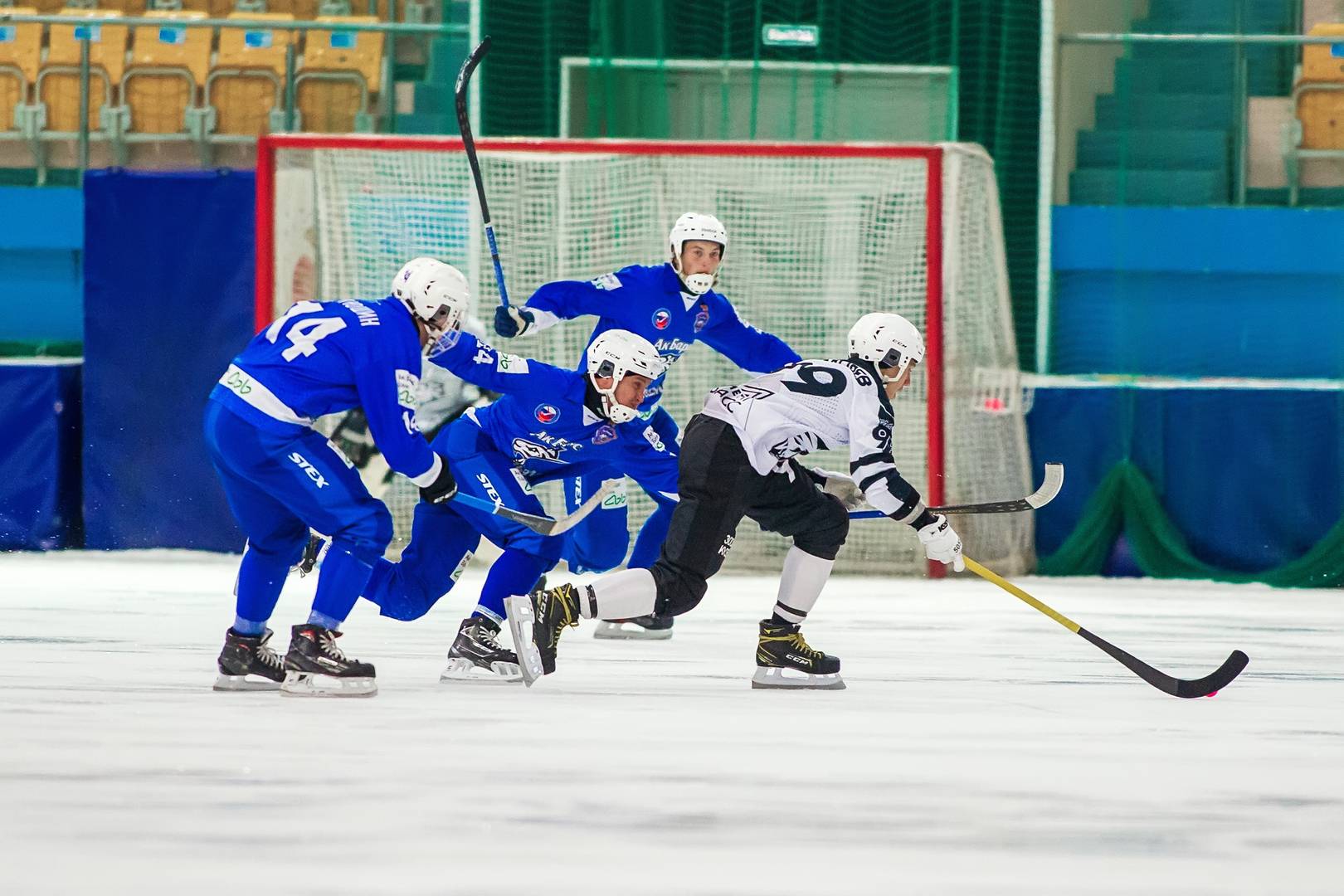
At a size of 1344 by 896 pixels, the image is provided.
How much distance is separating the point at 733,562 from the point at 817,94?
2.15 m

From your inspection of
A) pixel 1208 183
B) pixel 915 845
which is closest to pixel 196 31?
pixel 1208 183

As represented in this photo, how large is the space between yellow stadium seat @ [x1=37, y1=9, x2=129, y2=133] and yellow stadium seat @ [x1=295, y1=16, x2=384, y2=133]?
46.4 inches

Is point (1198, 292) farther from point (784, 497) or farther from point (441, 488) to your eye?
point (441, 488)

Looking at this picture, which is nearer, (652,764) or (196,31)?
(652,764)

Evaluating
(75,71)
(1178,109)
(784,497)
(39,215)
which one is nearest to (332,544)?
(784,497)

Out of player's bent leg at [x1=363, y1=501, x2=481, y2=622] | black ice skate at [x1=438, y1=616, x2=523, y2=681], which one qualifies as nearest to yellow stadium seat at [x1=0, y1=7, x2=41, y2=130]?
player's bent leg at [x1=363, y1=501, x2=481, y2=622]

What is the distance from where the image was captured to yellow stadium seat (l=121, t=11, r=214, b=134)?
10266 mm

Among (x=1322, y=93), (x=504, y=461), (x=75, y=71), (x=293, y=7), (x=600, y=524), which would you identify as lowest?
(x=600, y=524)

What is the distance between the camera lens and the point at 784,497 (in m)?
4.43

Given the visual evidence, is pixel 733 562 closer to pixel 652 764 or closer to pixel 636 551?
pixel 636 551

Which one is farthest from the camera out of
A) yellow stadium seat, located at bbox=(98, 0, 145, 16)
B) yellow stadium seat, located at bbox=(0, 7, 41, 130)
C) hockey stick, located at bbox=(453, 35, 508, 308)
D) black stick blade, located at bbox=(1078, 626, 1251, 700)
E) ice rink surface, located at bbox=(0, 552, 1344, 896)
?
yellow stadium seat, located at bbox=(98, 0, 145, 16)

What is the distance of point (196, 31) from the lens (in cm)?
1049

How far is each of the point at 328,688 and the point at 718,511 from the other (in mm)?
971

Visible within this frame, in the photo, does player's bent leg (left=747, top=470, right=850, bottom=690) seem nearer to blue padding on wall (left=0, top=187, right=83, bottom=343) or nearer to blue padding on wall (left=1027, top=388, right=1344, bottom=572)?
blue padding on wall (left=1027, top=388, right=1344, bottom=572)
